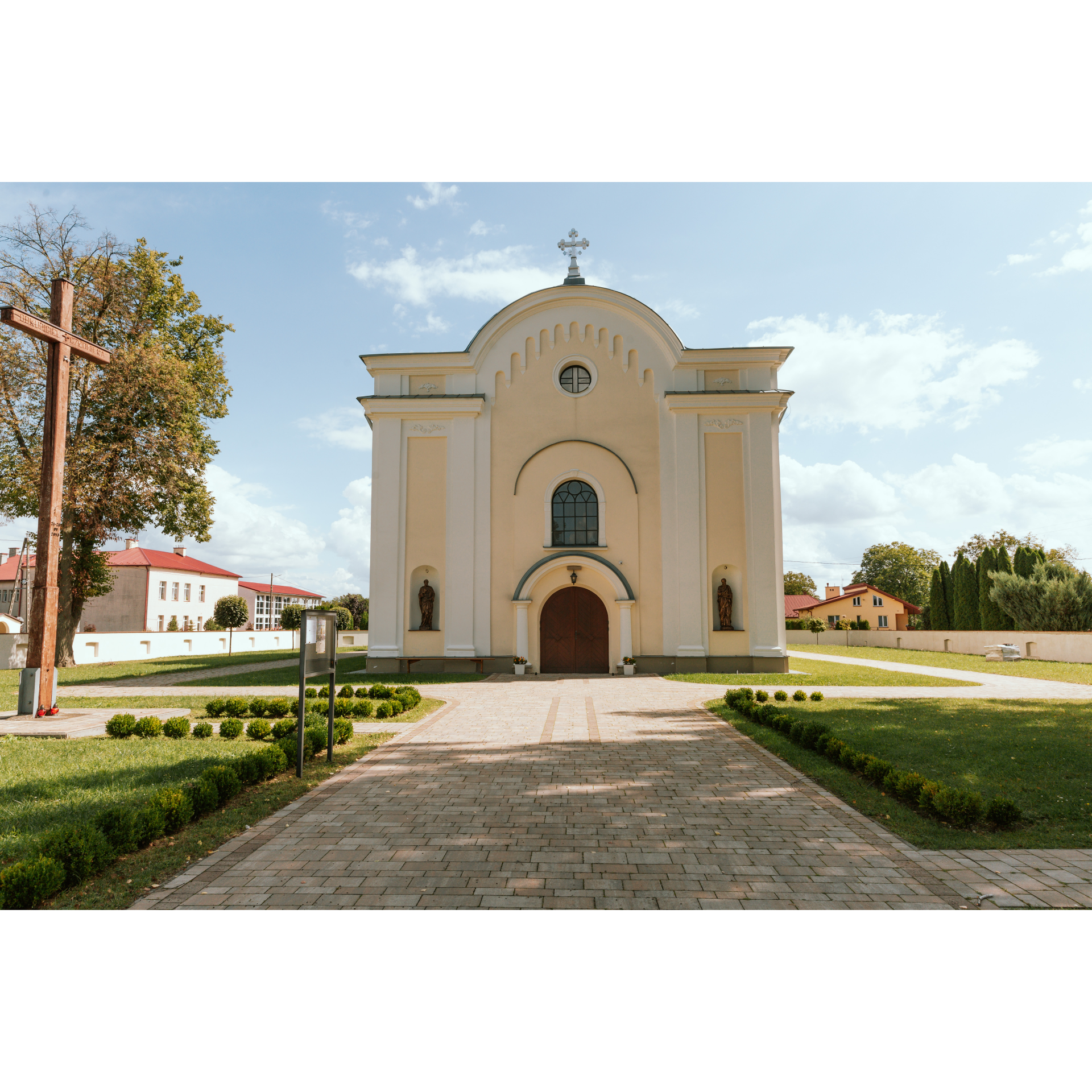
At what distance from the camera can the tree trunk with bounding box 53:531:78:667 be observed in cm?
2295

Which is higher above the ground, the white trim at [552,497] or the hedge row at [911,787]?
the white trim at [552,497]

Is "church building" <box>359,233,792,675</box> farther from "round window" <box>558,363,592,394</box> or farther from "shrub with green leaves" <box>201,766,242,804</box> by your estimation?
"shrub with green leaves" <box>201,766,242,804</box>

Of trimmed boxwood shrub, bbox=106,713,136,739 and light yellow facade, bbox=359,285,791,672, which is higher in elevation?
light yellow facade, bbox=359,285,791,672

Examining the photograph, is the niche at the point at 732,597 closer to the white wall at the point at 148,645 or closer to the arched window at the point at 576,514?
the arched window at the point at 576,514

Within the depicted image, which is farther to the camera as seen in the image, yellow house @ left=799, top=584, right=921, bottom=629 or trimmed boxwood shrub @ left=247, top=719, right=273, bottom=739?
yellow house @ left=799, top=584, right=921, bottom=629

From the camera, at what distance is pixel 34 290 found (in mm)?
21844

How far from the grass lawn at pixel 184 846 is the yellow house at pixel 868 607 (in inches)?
2345

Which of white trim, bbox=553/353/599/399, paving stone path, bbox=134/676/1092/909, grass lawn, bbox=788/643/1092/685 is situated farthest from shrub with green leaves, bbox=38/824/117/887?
grass lawn, bbox=788/643/1092/685

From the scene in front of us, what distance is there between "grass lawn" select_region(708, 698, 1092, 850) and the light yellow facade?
292 inches

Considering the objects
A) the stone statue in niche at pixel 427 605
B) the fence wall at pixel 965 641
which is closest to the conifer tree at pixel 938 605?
the fence wall at pixel 965 641

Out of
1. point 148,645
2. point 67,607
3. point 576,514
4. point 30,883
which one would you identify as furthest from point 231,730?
point 148,645

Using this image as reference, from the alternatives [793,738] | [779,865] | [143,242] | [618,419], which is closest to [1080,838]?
[779,865]

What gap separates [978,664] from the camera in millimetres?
25016

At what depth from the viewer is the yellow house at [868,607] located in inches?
2395
